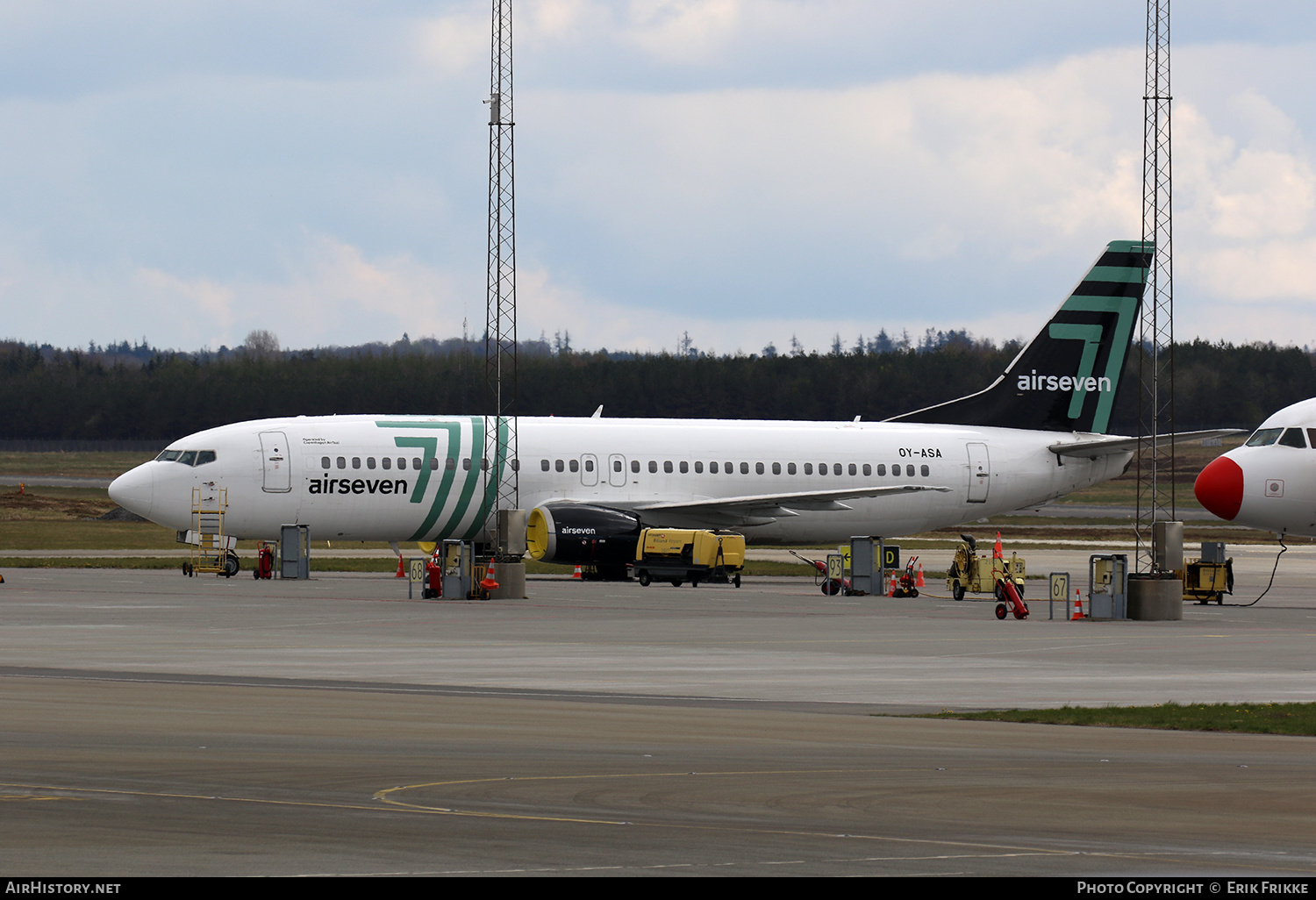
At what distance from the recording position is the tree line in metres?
164

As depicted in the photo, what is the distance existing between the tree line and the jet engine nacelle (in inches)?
4347

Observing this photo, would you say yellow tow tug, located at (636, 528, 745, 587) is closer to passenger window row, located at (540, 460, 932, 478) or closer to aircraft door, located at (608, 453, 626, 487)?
aircraft door, located at (608, 453, 626, 487)

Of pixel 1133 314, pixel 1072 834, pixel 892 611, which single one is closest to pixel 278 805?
pixel 1072 834

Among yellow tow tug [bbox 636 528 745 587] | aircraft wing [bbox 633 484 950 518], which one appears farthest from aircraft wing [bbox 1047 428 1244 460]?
yellow tow tug [bbox 636 528 745 587]

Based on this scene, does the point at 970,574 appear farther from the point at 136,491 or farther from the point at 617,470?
the point at 136,491

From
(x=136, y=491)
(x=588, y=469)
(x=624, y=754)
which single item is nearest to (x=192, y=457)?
(x=136, y=491)

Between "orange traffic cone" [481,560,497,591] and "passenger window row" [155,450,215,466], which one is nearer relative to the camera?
"orange traffic cone" [481,560,497,591]

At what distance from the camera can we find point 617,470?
165ft

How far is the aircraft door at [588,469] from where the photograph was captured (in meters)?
50.1

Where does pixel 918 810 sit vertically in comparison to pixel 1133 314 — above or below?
below

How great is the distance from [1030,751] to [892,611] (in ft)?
71.9

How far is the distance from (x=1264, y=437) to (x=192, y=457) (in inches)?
1073
